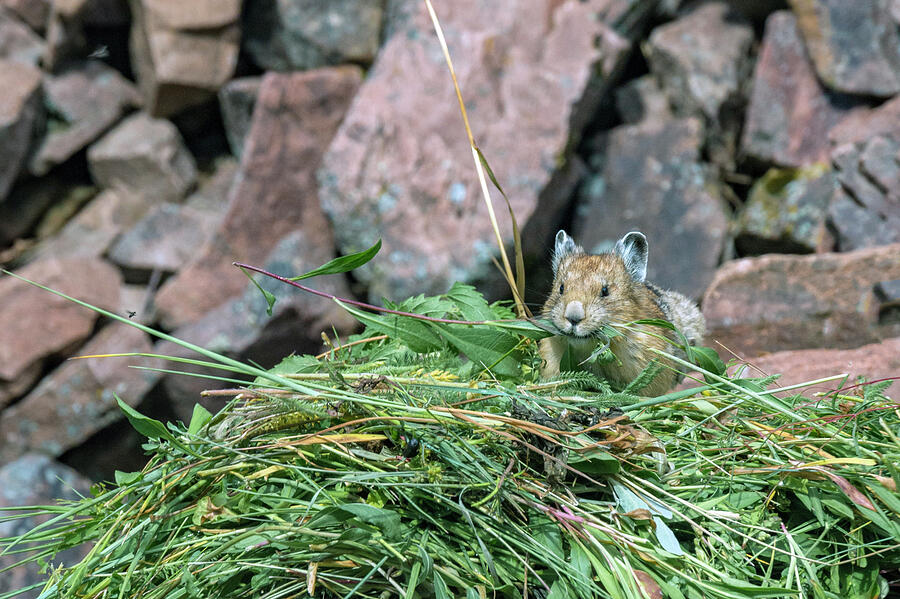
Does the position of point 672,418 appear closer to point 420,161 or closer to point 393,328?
point 393,328

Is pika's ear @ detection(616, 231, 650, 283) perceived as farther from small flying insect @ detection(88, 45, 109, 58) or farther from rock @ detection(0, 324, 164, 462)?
small flying insect @ detection(88, 45, 109, 58)

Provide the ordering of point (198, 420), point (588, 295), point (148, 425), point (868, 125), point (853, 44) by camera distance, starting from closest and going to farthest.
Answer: point (148, 425) < point (198, 420) < point (588, 295) < point (868, 125) < point (853, 44)

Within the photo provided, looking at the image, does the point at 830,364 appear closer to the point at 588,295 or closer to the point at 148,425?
the point at 588,295

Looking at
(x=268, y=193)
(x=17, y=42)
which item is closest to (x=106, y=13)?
(x=17, y=42)

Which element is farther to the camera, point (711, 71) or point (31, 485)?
point (711, 71)

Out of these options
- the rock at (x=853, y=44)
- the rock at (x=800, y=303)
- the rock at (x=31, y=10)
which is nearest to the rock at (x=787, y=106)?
the rock at (x=853, y=44)

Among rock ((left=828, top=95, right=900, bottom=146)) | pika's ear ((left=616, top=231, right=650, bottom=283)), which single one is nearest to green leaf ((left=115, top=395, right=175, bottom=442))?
pika's ear ((left=616, top=231, right=650, bottom=283))

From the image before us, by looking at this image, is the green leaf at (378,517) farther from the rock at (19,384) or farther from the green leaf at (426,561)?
the rock at (19,384)

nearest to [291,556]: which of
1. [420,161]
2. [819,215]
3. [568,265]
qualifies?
[568,265]

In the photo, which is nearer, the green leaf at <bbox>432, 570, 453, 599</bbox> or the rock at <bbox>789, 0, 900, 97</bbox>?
the green leaf at <bbox>432, 570, 453, 599</bbox>
